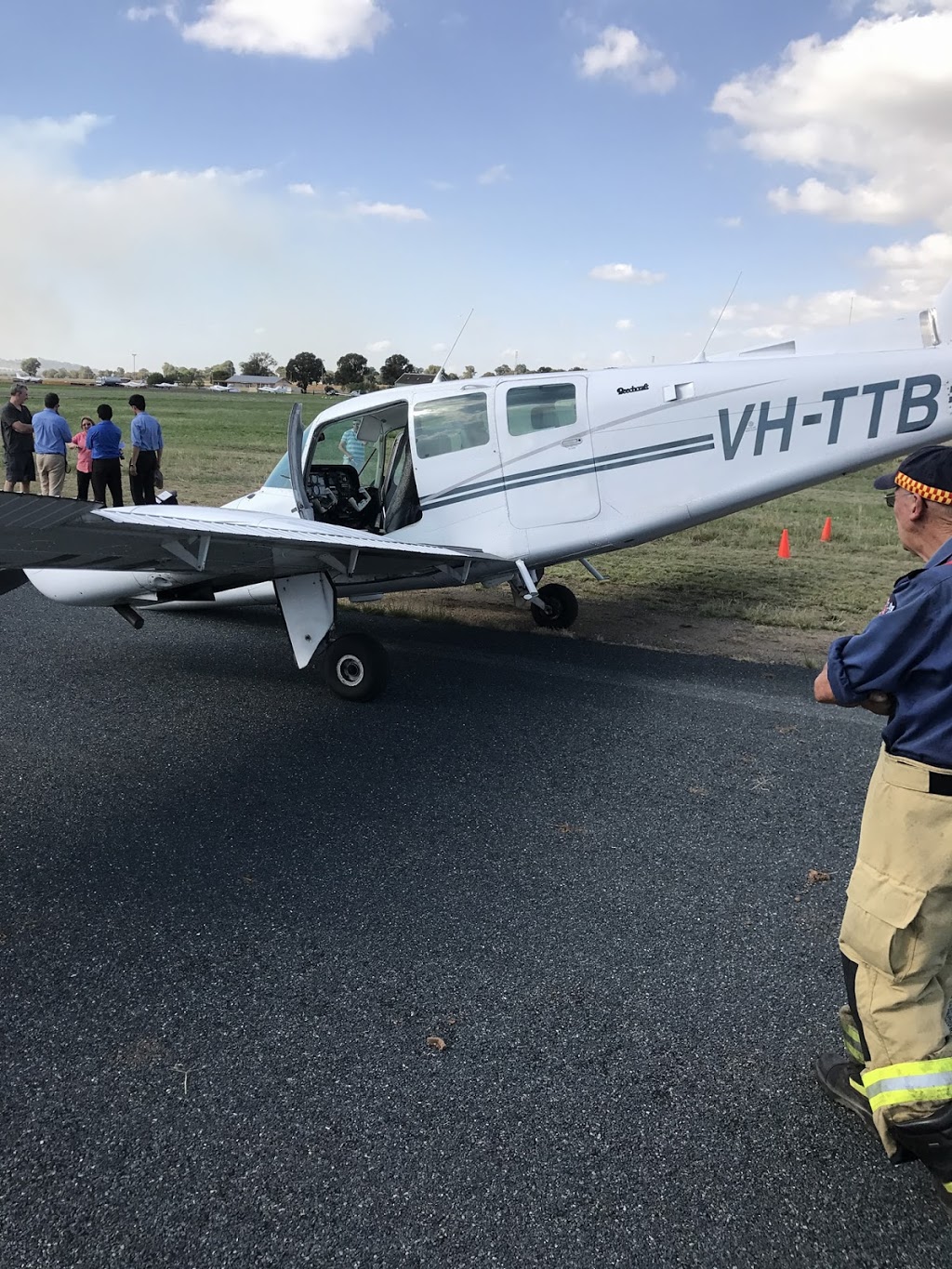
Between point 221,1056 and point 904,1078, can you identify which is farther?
point 221,1056

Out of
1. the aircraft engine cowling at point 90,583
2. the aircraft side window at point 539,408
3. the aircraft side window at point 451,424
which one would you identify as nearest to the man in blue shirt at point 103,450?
the aircraft engine cowling at point 90,583

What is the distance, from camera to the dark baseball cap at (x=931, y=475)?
7.41 ft

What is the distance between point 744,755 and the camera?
5.47m

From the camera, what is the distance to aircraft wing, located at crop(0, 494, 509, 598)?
4.21 meters

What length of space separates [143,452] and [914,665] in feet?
41.6

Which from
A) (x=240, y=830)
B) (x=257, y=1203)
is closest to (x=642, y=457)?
(x=240, y=830)

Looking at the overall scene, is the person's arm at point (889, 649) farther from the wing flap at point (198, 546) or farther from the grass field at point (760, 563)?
the grass field at point (760, 563)

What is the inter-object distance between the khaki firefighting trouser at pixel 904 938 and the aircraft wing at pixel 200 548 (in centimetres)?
351

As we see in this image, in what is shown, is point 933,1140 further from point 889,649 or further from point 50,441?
point 50,441

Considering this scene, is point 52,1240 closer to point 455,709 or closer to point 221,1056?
point 221,1056

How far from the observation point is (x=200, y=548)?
16.9ft

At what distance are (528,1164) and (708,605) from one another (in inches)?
307

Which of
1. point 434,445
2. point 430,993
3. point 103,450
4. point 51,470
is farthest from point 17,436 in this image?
point 430,993

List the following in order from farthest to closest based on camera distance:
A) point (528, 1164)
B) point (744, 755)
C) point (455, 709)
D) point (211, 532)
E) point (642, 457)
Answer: point (642, 457)
point (455, 709)
point (744, 755)
point (211, 532)
point (528, 1164)
